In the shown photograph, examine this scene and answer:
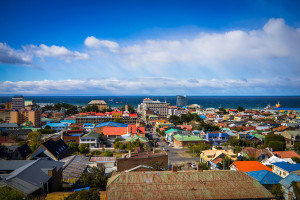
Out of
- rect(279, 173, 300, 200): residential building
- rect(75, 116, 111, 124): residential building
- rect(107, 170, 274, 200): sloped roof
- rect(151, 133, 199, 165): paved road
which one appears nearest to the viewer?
rect(107, 170, 274, 200): sloped roof

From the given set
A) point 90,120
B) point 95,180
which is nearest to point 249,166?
point 95,180

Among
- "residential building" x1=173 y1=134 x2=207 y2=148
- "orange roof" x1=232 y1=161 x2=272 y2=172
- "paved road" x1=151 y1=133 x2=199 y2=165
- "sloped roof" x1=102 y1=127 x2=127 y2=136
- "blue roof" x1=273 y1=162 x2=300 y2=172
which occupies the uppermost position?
"blue roof" x1=273 y1=162 x2=300 y2=172

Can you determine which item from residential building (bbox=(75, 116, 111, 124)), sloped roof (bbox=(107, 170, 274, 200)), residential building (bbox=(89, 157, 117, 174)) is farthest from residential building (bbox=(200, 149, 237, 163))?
residential building (bbox=(75, 116, 111, 124))

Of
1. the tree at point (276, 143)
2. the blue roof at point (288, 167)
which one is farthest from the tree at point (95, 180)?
the tree at point (276, 143)

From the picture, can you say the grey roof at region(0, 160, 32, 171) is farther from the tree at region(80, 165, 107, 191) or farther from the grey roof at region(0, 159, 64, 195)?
the tree at region(80, 165, 107, 191)

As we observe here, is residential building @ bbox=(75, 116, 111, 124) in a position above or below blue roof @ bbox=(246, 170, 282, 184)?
A: below

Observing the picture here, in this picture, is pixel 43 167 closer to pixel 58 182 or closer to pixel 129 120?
pixel 58 182

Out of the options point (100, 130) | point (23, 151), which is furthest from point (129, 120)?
point (23, 151)
